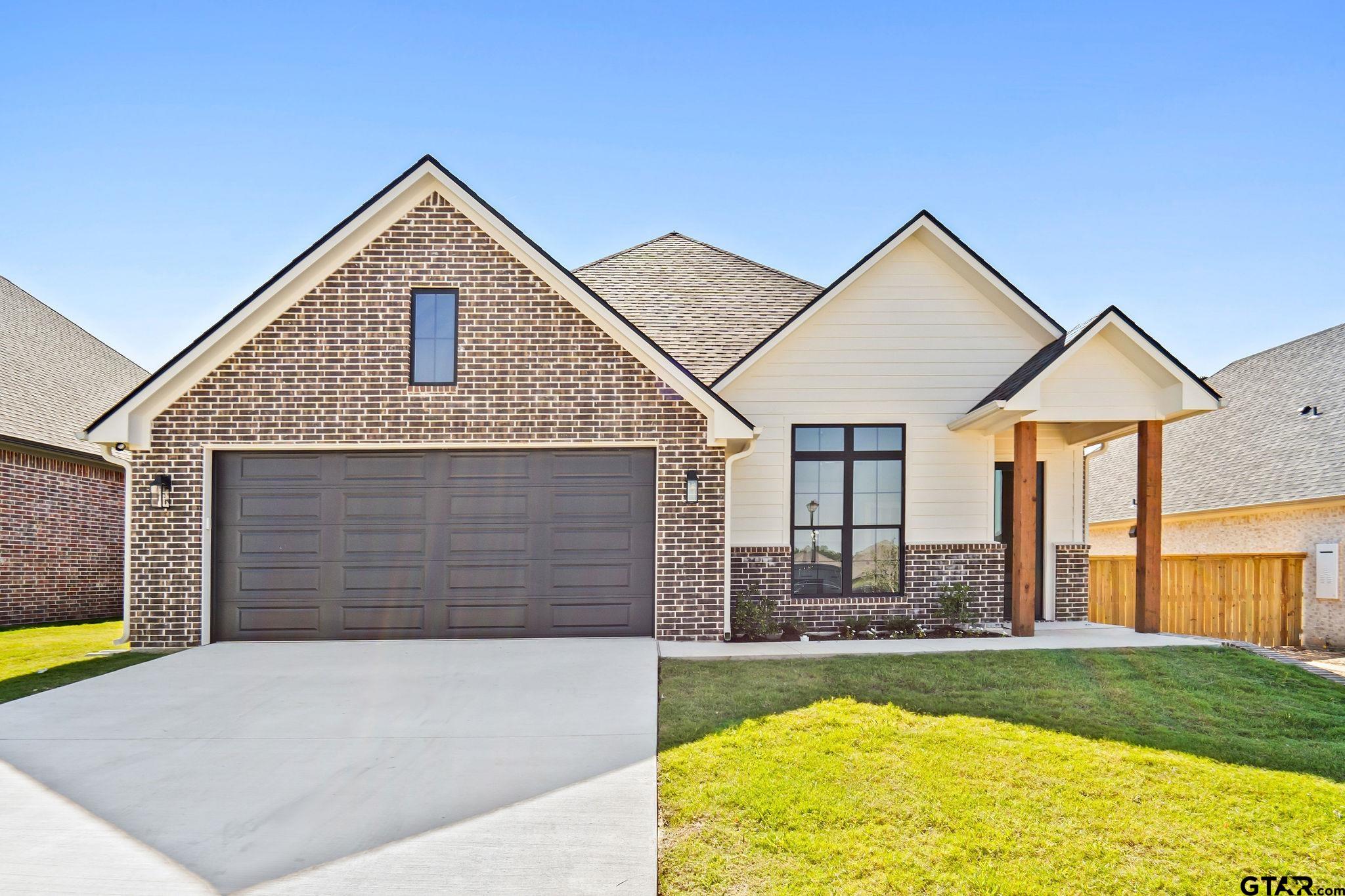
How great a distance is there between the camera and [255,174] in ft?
35.6

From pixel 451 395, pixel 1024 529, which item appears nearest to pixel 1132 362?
pixel 1024 529

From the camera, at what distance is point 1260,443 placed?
624 inches

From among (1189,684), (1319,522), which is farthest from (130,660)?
(1319,522)

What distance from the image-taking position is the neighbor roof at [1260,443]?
551 inches

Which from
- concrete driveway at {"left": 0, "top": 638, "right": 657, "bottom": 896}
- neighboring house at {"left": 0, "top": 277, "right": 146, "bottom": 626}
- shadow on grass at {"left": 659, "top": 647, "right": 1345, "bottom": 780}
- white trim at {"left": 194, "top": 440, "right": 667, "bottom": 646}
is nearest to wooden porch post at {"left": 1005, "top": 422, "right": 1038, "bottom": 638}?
shadow on grass at {"left": 659, "top": 647, "right": 1345, "bottom": 780}

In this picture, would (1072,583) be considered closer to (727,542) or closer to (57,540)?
(727,542)

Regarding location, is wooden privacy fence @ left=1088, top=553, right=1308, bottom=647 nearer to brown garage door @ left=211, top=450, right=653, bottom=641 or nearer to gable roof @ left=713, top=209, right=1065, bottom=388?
gable roof @ left=713, top=209, right=1065, bottom=388

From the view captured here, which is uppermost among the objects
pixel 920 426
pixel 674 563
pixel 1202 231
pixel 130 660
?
pixel 1202 231

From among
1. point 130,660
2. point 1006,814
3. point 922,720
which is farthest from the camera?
point 130,660

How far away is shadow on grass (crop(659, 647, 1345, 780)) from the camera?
5.60m

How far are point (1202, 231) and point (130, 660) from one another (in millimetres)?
17417

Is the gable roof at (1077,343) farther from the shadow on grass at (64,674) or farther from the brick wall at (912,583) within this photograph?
the shadow on grass at (64,674)

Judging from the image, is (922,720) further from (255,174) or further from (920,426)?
(255,174)

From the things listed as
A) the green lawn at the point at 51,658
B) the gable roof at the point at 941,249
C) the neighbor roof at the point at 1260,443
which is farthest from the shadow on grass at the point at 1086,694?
the neighbor roof at the point at 1260,443
